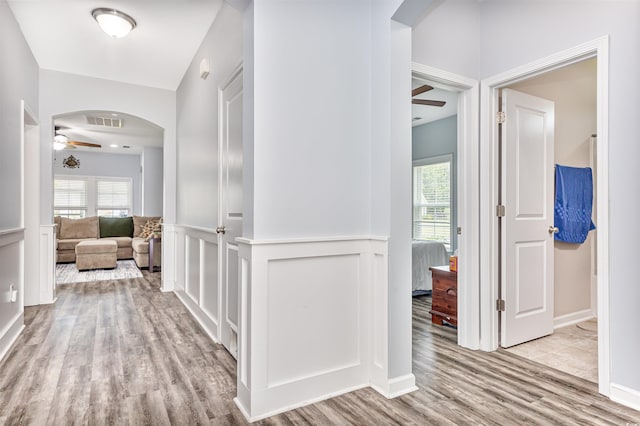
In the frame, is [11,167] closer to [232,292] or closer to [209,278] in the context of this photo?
[209,278]

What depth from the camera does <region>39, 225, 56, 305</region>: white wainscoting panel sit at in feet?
13.4

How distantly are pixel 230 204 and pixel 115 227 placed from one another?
6773 mm

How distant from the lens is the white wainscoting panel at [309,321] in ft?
6.11

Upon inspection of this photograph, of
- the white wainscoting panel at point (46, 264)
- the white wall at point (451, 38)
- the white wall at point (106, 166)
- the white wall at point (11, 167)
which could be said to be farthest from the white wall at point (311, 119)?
the white wall at point (106, 166)

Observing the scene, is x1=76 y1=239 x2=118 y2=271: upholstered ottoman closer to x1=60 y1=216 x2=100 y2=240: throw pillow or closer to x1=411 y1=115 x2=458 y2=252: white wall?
x1=60 y1=216 x2=100 y2=240: throw pillow

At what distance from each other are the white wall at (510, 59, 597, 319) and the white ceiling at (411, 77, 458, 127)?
1536mm

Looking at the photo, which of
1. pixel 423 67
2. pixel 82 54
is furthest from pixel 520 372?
pixel 82 54

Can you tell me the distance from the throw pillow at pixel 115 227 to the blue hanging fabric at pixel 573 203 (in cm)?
826

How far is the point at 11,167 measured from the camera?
298 centimetres

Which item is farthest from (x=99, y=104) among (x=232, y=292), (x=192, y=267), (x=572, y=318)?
(x=572, y=318)

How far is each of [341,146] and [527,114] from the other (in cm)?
180

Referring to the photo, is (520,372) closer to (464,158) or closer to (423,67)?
(464,158)

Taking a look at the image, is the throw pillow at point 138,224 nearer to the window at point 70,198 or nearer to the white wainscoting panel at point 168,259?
the window at point 70,198

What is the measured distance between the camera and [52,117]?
415 cm
